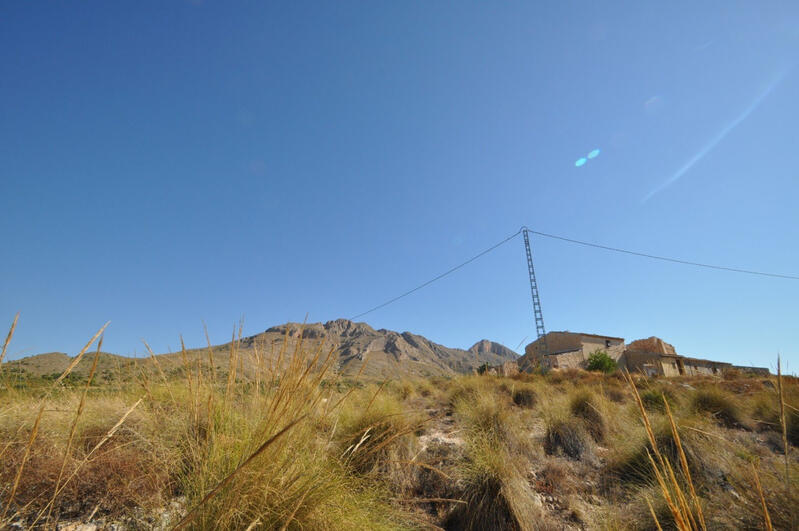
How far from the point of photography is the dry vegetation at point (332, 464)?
1596mm

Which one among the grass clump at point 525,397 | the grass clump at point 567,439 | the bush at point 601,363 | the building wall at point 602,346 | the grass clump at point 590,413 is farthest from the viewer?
the building wall at point 602,346

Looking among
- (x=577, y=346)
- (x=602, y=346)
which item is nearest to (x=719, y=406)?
(x=577, y=346)

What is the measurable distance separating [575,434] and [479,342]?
17747 centimetres

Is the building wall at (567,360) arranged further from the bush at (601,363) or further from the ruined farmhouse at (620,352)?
the bush at (601,363)

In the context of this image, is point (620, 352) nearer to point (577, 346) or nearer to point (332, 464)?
point (577, 346)

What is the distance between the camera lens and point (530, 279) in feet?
104

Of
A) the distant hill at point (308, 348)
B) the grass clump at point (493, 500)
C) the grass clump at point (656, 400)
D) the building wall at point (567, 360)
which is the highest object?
the distant hill at point (308, 348)

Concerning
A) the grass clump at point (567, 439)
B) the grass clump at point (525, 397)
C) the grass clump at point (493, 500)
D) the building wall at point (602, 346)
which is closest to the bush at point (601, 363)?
the building wall at point (602, 346)

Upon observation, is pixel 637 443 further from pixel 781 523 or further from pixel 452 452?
pixel 452 452

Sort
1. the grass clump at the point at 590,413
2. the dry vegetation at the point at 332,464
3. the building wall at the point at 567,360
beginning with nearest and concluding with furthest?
the dry vegetation at the point at 332,464 < the grass clump at the point at 590,413 < the building wall at the point at 567,360

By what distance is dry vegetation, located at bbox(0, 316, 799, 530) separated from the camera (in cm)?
160

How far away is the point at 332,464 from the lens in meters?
2.37

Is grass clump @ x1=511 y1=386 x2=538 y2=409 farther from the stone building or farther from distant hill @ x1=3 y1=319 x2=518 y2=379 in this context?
the stone building

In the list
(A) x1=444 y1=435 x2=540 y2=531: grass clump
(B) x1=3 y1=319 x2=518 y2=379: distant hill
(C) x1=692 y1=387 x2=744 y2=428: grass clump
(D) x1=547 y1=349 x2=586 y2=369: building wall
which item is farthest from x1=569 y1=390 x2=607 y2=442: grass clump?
(D) x1=547 y1=349 x2=586 y2=369: building wall
